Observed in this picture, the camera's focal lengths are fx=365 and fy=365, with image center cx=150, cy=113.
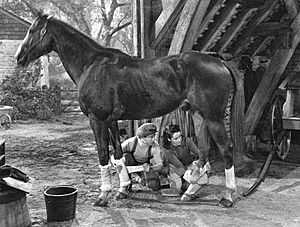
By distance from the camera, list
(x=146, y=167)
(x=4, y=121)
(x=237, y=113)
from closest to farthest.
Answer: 1. (x=146, y=167)
2. (x=237, y=113)
3. (x=4, y=121)

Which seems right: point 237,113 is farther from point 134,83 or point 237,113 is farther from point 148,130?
point 134,83

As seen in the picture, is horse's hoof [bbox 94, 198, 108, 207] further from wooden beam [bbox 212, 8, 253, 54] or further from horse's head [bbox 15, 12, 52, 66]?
wooden beam [bbox 212, 8, 253, 54]

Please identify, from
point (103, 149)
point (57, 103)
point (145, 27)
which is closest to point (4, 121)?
point (57, 103)

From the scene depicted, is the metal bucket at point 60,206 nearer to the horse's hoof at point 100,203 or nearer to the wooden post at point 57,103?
the horse's hoof at point 100,203

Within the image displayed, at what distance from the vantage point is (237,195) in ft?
17.8

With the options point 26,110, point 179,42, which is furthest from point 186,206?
point 26,110

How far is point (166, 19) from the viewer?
6.59 meters

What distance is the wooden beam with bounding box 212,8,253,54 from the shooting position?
7.10m

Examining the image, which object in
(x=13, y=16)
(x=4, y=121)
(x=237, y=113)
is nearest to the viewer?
(x=237, y=113)

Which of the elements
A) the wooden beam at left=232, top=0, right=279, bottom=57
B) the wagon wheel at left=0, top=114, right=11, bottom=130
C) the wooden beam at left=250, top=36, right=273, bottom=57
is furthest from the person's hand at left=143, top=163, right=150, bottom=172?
the wagon wheel at left=0, top=114, right=11, bottom=130

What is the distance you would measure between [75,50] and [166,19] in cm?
210

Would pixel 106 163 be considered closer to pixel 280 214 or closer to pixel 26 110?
pixel 280 214

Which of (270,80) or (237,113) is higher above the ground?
(270,80)

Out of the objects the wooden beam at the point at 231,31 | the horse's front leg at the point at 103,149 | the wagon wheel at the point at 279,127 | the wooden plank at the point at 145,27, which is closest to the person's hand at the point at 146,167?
the horse's front leg at the point at 103,149
